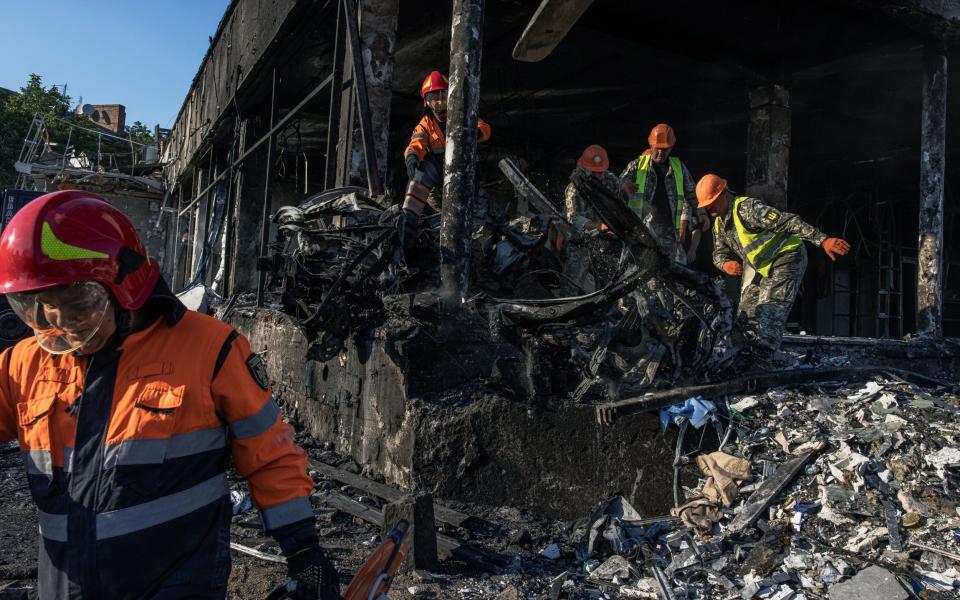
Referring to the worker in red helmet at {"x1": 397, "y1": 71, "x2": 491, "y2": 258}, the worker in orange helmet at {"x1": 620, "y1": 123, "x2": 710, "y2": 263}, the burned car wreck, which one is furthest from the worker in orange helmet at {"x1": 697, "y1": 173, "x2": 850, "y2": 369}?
the worker in red helmet at {"x1": 397, "y1": 71, "x2": 491, "y2": 258}

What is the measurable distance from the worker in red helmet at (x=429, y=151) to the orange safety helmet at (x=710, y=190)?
1.93 m

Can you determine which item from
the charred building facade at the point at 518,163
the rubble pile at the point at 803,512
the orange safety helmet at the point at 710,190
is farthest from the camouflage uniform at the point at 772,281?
the charred building facade at the point at 518,163

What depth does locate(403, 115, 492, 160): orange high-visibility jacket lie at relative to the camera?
4984mm

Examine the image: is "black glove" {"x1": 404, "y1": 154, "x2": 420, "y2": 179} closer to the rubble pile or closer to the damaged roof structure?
the damaged roof structure

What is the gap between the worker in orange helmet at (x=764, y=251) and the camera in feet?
15.8

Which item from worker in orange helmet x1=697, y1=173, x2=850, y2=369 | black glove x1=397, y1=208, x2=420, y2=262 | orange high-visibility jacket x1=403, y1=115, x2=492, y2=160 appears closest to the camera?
black glove x1=397, y1=208, x2=420, y2=262

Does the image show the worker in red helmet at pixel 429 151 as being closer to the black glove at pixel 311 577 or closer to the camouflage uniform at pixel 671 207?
the camouflage uniform at pixel 671 207

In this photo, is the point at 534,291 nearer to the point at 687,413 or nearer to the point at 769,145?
the point at 687,413

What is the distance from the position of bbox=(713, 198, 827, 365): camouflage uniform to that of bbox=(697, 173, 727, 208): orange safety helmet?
226 millimetres

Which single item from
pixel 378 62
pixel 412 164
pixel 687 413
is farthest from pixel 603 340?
pixel 378 62

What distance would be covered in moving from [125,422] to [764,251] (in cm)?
495

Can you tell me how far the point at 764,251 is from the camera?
16.8 ft

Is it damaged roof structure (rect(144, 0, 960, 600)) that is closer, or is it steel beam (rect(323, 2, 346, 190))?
damaged roof structure (rect(144, 0, 960, 600))

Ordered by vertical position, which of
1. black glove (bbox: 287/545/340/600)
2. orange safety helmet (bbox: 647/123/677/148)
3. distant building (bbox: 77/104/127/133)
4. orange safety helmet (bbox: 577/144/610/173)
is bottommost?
black glove (bbox: 287/545/340/600)
